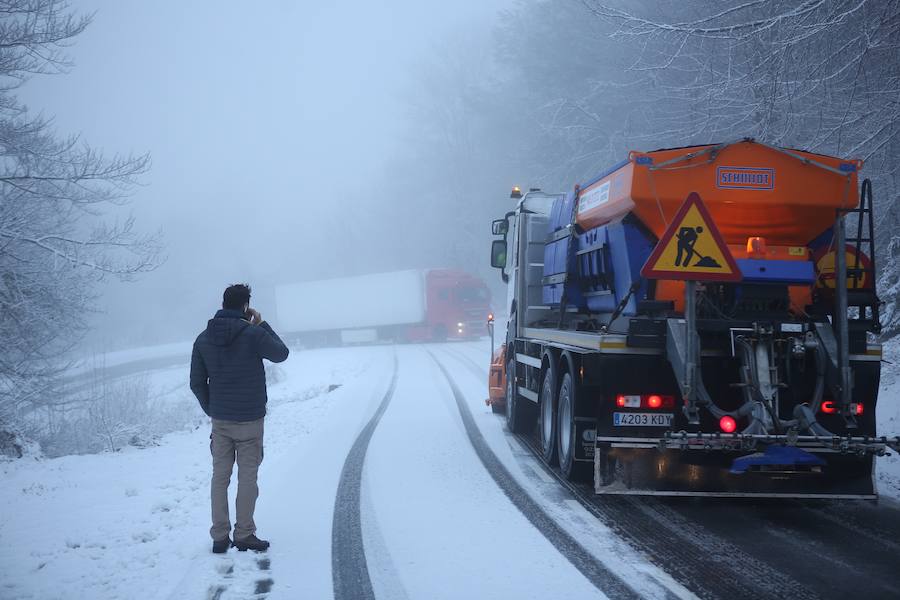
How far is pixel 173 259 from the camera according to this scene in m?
92.5

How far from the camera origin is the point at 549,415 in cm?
862

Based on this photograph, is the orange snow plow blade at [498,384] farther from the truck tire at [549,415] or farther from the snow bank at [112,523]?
the truck tire at [549,415]

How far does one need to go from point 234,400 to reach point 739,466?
403 centimetres

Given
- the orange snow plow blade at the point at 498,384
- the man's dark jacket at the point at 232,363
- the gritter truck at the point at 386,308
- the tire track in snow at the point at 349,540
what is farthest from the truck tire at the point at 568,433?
the gritter truck at the point at 386,308

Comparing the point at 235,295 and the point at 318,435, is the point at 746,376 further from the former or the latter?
the point at 318,435

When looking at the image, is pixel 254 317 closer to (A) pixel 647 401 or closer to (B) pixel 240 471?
(B) pixel 240 471

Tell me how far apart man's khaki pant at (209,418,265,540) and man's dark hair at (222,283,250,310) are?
2.93ft

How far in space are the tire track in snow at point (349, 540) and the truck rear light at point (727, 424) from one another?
3.18 meters

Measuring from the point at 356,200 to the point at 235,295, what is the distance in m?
95.6

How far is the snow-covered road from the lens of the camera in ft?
15.4

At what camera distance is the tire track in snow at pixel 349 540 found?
15.3ft

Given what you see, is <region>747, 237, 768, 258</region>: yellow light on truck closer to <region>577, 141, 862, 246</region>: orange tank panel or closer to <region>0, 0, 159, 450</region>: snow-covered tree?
<region>577, 141, 862, 246</region>: orange tank panel

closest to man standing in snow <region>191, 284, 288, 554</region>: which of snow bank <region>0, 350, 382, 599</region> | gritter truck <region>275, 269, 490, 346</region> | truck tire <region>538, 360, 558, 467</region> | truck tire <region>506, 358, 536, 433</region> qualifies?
snow bank <region>0, 350, 382, 599</region>

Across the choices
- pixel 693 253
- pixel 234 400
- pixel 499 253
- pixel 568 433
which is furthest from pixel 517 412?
pixel 234 400
